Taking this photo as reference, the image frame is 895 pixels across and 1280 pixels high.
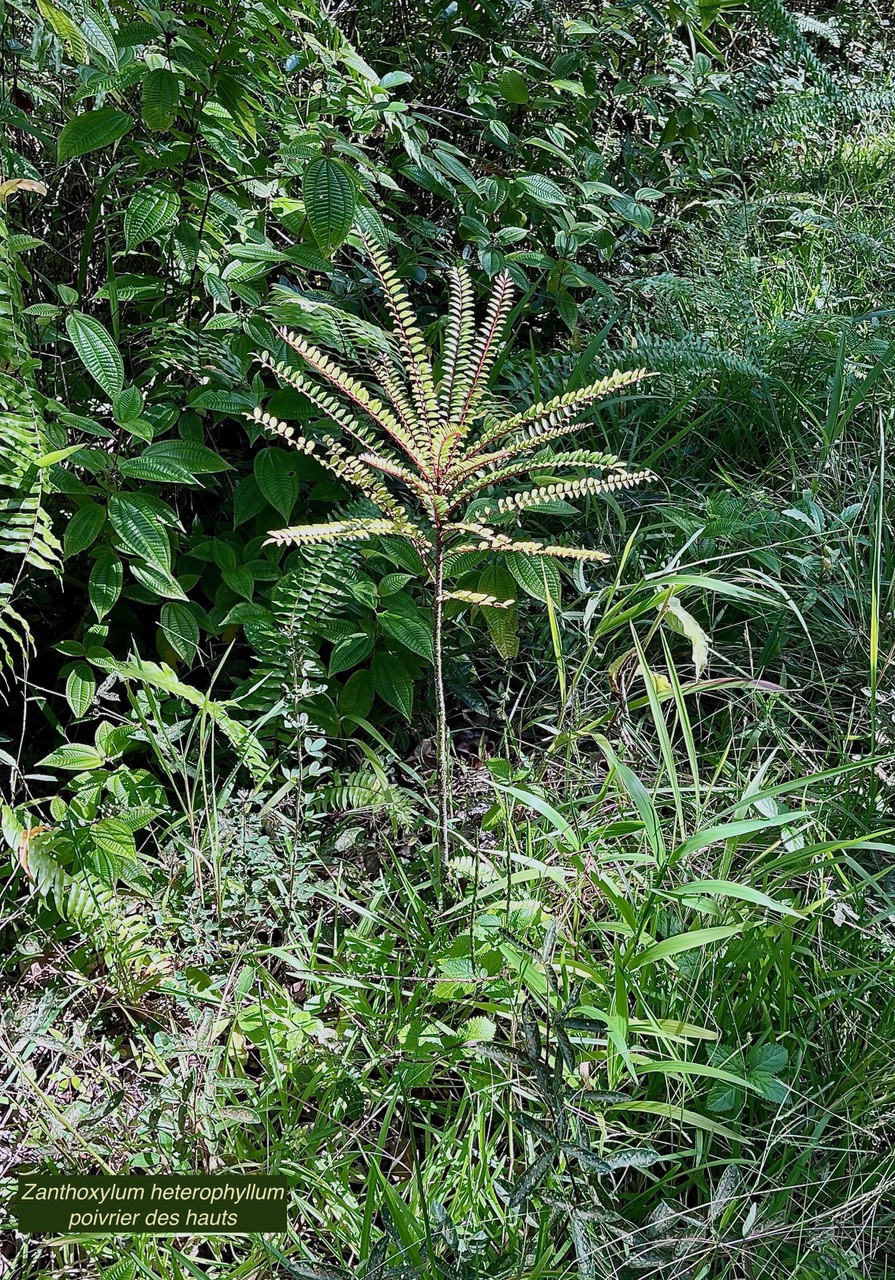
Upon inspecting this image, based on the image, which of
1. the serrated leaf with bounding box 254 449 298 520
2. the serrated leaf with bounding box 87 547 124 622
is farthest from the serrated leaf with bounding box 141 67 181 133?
the serrated leaf with bounding box 87 547 124 622

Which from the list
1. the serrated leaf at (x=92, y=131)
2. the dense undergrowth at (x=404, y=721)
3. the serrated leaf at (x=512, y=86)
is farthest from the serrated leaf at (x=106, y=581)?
the serrated leaf at (x=512, y=86)

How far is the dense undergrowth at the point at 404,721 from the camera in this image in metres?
1.31

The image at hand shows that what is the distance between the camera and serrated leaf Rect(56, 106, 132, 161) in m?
1.62

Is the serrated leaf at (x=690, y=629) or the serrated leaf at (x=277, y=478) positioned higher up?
the serrated leaf at (x=277, y=478)

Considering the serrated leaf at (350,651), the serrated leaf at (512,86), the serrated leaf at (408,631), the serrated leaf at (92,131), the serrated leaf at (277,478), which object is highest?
the serrated leaf at (512,86)

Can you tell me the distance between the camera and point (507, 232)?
7.66 ft

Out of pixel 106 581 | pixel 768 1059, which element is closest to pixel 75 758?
pixel 106 581

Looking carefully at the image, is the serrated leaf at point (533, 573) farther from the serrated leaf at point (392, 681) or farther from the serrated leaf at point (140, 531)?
the serrated leaf at point (140, 531)

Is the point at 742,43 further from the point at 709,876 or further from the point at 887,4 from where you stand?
the point at 709,876

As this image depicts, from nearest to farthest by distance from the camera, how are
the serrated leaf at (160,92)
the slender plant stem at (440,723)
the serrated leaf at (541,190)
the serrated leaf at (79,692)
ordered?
1. the slender plant stem at (440,723)
2. the serrated leaf at (160,92)
3. the serrated leaf at (79,692)
4. the serrated leaf at (541,190)

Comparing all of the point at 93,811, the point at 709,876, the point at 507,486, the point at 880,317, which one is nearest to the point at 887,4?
the point at 880,317

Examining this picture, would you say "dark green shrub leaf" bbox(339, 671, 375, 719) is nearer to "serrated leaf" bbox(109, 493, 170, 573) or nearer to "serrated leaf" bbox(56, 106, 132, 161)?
"serrated leaf" bbox(109, 493, 170, 573)

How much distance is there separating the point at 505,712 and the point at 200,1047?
0.96m

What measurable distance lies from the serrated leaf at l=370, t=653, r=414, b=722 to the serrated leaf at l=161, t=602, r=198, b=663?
325 mm
